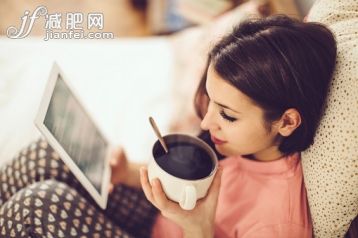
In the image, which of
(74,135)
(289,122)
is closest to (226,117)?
(289,122)

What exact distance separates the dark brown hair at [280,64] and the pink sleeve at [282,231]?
206 mm

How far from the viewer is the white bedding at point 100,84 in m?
1.24

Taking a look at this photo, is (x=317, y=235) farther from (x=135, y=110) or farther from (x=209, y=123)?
(x=135, y=110)

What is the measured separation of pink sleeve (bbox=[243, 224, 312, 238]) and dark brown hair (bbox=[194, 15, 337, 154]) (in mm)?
206

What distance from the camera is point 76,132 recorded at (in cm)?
94

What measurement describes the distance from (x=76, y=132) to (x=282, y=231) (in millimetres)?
538

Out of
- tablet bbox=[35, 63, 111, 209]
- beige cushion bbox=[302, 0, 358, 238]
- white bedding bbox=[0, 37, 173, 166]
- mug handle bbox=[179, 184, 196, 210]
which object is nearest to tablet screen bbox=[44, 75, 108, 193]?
tablet bbox=[35, 63, 111, 209]

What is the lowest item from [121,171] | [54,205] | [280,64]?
[121,171]

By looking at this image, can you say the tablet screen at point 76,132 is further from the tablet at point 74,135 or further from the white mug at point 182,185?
Result: the white mug at point 182,185

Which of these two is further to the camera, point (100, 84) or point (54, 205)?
point (100, 84)

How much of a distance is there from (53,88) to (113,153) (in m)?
0.32

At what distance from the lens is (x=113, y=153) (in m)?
1.09

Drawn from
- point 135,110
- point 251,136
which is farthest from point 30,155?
point 251,136

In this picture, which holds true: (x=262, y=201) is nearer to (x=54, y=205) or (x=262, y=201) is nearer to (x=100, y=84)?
(x=54, y=205)
